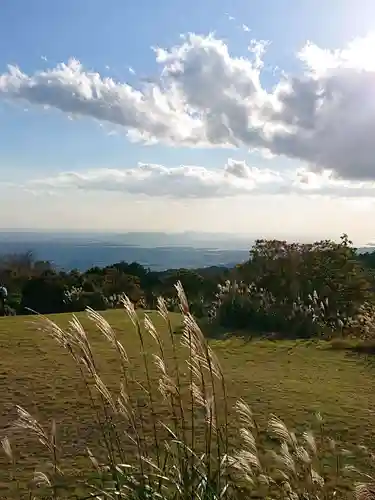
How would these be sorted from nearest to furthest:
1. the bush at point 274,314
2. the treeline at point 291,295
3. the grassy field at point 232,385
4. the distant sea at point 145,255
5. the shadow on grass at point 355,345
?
the grassy field at point 232,385, the shadow on grass at point 355,345, the bush at point 274,314, the treeline at point 291,295, the distant sea at point 145,255

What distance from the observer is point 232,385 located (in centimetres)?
617

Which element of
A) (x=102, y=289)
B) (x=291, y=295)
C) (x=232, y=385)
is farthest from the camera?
(x=102, y=289)

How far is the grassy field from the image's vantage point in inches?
176

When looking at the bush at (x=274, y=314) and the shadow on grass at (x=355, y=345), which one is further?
the bush at (x=274, y=314)

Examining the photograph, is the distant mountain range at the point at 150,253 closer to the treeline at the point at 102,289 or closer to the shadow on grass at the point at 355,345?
the treeline at the point at 102,289

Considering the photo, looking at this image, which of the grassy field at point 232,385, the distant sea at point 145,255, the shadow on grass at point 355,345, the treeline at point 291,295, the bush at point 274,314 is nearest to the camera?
Result: the grassy field at point 232,385

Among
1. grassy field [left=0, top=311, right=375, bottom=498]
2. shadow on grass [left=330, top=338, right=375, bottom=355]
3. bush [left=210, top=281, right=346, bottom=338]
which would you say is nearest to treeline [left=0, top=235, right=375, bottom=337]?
bush [left=210, top=281, right=346, bottom=338]

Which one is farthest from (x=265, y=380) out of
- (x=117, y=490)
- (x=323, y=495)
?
(x=117, y=490)

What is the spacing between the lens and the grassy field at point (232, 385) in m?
4.48

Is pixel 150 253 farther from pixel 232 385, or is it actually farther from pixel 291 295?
pixel 232 385

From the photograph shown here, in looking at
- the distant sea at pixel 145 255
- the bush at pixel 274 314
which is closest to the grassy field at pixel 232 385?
the bush at pixel 274 314

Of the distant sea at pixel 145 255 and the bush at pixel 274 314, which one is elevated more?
the bush at pixel 274 314

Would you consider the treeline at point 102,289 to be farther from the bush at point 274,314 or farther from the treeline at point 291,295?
the bush at point 274,314

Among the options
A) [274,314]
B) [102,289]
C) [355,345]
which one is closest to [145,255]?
[102,289]
